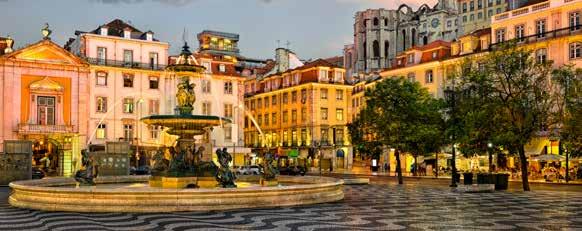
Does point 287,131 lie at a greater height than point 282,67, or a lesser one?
lesser

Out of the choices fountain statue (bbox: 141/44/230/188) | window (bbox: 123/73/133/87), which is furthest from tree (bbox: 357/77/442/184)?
window (bbox: 123/73/133/87)

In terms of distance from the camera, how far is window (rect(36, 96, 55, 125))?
5291 cm

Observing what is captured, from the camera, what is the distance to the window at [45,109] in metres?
52.9

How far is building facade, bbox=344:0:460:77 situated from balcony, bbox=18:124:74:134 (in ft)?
304

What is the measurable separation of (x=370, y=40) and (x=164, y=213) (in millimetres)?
131947

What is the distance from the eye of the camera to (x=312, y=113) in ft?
243

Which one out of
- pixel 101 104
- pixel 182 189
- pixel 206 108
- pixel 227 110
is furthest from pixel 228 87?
pixel 182 189

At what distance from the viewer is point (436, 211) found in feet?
63.4

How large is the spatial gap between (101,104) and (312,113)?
2503 cm

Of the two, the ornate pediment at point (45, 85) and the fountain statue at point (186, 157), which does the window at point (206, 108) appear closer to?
the ornate pediment at point (45, 85)

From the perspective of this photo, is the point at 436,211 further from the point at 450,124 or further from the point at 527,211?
the point at 450,124

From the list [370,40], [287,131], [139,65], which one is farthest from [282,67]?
[370,40]

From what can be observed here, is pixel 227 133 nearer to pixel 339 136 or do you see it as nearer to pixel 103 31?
pixel 103 31

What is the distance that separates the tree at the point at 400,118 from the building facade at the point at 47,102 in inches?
1035
